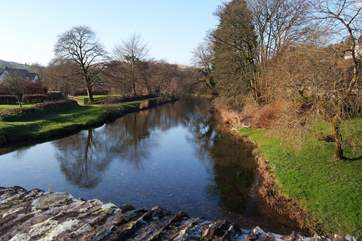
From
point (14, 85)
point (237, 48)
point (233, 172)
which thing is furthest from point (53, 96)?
point (233, 172)

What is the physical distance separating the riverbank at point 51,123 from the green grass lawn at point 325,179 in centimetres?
1861

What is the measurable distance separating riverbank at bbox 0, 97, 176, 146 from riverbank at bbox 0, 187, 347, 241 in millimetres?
17466

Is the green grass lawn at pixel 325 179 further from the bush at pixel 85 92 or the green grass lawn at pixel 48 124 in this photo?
the bush at pixel 85 92

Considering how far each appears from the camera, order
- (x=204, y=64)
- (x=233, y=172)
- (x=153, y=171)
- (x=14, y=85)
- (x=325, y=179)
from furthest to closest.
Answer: (x=204, y=64)
(x=14, y=85)
(x=153, y=171)
(x=233, y=172)
(x=325, y=179)

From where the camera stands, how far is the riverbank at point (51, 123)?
27.1 meters

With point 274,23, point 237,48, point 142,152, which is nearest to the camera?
point 142,152

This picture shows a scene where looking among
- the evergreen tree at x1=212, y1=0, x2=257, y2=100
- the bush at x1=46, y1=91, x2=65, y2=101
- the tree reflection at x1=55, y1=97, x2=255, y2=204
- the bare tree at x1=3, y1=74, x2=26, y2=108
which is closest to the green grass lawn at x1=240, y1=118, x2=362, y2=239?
the tree reflection at x1=55, y1=97, x2=255, y2=204

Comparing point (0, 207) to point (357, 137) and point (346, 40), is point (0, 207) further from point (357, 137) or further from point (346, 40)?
point (357, 137)

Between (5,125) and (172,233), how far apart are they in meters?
24.0

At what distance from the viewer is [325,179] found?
14023mm

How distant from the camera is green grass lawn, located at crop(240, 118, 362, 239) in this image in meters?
11.5

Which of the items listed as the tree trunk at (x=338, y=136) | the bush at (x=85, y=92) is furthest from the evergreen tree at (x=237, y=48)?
the bush at (x=85, y=92)

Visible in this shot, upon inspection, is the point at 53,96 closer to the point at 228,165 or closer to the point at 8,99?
the point at 8,99

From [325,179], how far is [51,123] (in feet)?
84.2
